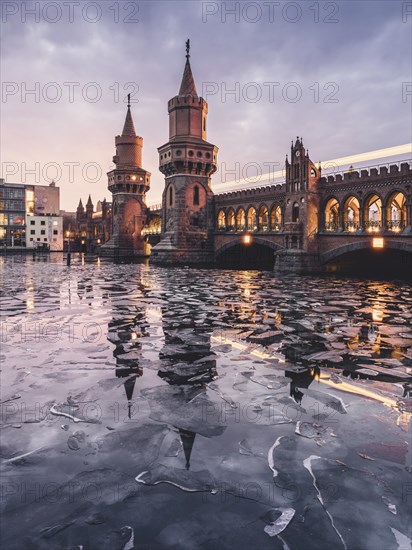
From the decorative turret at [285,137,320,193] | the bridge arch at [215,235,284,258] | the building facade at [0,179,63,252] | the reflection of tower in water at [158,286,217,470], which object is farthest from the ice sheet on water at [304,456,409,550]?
the building facade at [0,179,63,252]

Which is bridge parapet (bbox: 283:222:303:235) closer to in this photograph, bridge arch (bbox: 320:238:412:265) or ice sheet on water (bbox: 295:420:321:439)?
bridge arch (bbox: 320:238:412:265)

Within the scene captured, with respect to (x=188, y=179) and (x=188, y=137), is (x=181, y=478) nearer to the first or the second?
(x=188, y=179)

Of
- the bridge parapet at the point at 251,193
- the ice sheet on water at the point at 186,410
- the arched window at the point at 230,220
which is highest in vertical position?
the bridge parapet at the point at 251,193

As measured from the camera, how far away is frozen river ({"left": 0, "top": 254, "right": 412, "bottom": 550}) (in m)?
3.30

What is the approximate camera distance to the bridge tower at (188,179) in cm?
4500

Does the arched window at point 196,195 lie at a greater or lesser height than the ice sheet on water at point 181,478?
greater

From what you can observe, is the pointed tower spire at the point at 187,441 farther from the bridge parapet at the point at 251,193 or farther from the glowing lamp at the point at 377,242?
the bridge parapet at the point at 251,193

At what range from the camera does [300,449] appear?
14.8ft

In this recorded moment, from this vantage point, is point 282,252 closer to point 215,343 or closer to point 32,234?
point 215,343

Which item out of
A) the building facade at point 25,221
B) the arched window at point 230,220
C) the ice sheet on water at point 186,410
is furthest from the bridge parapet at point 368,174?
the building facade at point 25,221

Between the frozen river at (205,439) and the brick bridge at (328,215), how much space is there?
19.3 meters

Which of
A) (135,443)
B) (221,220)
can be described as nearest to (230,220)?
(221,220)

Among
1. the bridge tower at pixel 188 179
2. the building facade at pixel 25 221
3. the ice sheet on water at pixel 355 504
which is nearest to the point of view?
the ice sheet on water at pixel 355 504

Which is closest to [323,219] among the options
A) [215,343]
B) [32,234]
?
[215,343]
